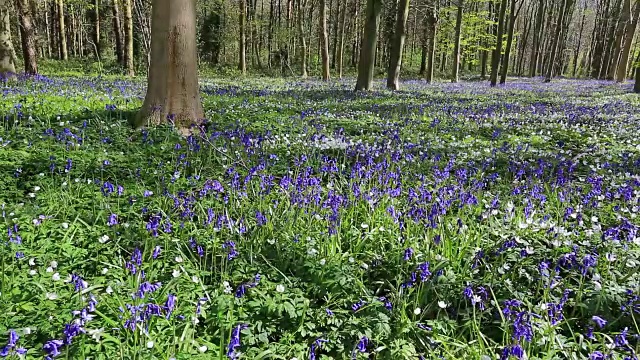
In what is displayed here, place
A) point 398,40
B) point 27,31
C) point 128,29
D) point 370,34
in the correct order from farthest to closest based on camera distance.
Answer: point 128,29 < point 398,40 < point 370,34 < point 27,31

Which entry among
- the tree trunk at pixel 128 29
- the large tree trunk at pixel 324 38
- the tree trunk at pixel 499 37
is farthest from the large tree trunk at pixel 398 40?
the tree trunk at pixel 128 29

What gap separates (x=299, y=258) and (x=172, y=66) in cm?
485

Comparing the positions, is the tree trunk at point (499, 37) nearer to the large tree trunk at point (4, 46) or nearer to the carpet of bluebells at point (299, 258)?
the carpet of bluebells at point (299, 258)

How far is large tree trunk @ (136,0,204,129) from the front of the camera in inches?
259

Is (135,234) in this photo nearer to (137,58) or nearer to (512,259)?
(512,259)

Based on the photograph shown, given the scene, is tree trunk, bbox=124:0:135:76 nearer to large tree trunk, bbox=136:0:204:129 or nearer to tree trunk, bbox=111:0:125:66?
tree trunk, bbox=111:0:125:66

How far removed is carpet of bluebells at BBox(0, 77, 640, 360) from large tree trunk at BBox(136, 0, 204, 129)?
85 centimetres

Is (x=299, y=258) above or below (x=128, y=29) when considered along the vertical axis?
below

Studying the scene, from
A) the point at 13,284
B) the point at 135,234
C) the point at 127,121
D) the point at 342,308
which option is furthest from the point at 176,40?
the point at 342,308

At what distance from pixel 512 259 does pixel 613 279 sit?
27.3 inches

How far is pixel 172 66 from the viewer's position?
22.1 ft

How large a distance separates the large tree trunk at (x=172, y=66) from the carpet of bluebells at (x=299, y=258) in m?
0.85

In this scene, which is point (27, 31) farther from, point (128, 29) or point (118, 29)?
point (118, 29)

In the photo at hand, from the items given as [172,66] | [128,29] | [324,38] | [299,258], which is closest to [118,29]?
[128,29]
